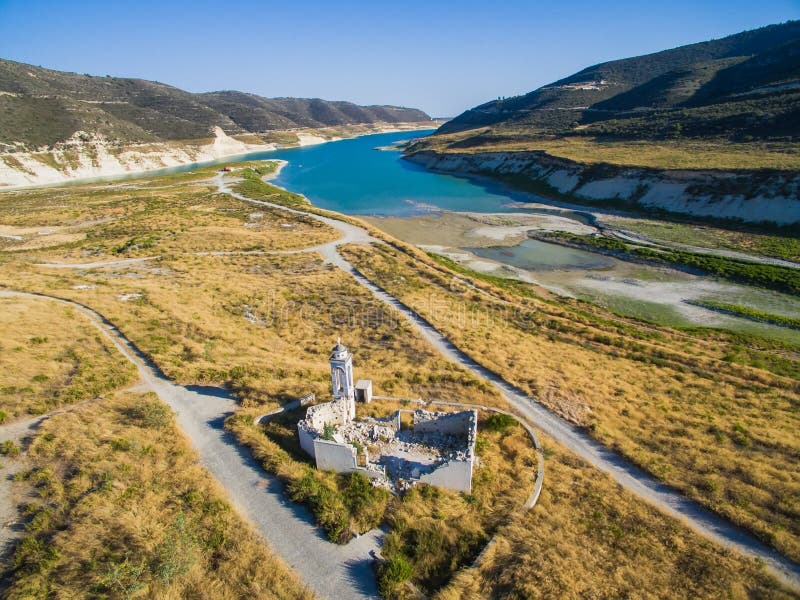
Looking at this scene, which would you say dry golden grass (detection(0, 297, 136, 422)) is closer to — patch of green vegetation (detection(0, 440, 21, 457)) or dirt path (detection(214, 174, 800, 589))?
patch of green vegetation (detection(0, 440, 21, 457))

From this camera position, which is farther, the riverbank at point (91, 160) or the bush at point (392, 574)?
the riverbank at point (91, 160)

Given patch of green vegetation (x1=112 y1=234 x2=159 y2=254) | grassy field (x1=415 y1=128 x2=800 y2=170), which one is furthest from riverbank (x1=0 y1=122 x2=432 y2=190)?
grassy field (x1=415 y1=128 x2=800 y2=170)

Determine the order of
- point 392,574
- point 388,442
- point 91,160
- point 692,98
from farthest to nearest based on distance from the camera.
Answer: point 692,98 < point 91,160 < point 388,442 < point 392,574

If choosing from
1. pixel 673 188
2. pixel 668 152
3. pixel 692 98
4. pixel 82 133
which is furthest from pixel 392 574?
pixel 692 98

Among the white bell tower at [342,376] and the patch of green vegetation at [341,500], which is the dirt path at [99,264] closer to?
the white bell tower at [342,376]

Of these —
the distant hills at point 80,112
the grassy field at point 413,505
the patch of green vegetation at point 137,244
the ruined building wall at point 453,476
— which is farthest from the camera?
the distant hills at point 80,112

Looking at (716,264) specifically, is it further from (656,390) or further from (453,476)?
(453,476)

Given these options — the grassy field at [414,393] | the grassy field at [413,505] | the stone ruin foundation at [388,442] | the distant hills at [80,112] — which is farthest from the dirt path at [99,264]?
the distant hills at [80,112]
